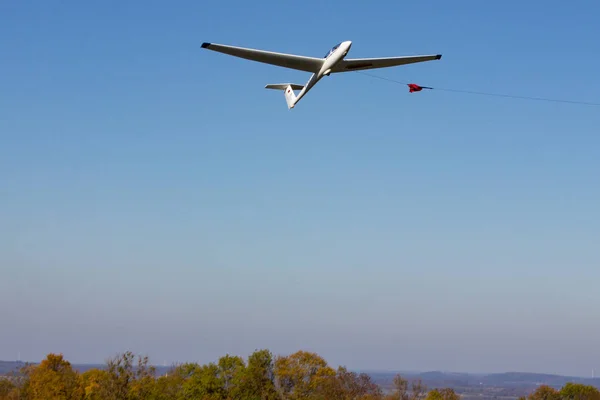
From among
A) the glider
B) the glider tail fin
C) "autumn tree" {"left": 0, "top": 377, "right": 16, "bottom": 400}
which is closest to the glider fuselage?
the glider

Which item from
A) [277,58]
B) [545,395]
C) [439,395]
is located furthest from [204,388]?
[545,395]

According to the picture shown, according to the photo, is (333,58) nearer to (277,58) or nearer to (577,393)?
(277,58)

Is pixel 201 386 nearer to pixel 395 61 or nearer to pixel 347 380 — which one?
pixel 347 380

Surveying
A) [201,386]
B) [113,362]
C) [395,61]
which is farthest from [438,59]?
[201,386]

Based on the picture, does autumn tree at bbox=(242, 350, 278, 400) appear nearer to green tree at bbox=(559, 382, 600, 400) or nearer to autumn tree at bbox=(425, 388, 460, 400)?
autumn tree at bbox=(425, 388, 460, 400)

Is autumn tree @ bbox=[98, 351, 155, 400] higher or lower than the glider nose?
lower

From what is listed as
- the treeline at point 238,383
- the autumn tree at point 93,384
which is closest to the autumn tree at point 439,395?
the treeline at point 238,383

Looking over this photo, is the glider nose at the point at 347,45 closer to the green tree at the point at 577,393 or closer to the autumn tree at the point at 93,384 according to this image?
the autumn tree at the point at 93,384
